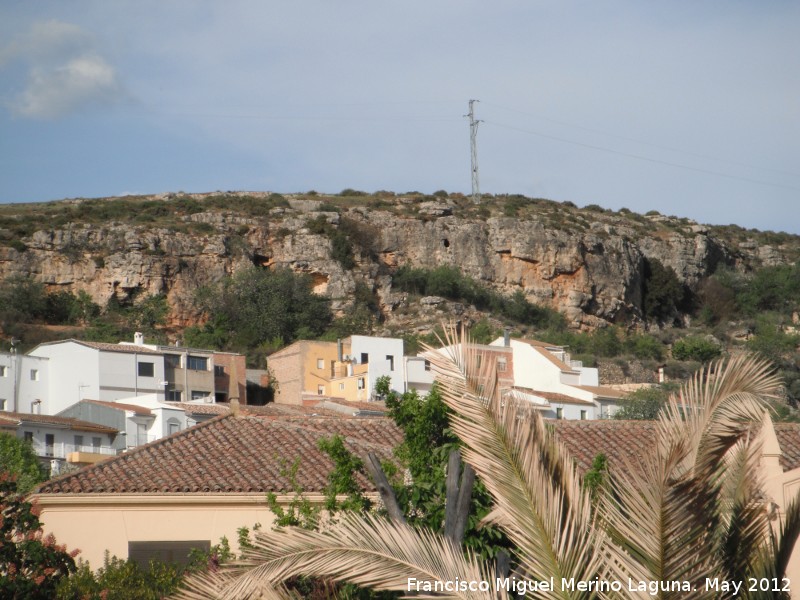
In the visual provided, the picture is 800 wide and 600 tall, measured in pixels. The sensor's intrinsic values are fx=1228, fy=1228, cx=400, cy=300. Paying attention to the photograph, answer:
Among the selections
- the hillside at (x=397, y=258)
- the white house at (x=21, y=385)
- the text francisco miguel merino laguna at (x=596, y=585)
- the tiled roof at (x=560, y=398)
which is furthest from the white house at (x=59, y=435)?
the text francisco miguel merino laguna at (x=596, y=585)

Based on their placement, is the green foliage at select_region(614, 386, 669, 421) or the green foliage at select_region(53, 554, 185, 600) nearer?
the green foliage at select_region(53, 554, 185, 600)

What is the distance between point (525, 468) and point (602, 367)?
5882 cm

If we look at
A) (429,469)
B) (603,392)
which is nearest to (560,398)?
(603,392)

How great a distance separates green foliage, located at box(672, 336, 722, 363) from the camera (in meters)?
67.3

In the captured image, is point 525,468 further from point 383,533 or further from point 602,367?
point 602,367

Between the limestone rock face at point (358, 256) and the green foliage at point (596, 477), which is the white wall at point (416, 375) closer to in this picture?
the limestone rock face at point (358, 256)

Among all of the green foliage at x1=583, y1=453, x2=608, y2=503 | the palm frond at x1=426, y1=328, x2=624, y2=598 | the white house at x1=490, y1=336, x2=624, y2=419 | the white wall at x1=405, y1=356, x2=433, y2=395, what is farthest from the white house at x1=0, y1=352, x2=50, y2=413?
the palm frond at x1=426, y1=328, x2=624, y2=598

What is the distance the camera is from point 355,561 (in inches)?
262

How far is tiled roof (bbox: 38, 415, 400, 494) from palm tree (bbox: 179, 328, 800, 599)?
855 centimetres

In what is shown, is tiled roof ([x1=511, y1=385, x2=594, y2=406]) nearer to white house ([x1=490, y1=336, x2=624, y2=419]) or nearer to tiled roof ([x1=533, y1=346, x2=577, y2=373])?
white house ([x1=490, y1=336, x2=624, y2=419])

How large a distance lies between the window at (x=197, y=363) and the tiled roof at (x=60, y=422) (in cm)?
1298

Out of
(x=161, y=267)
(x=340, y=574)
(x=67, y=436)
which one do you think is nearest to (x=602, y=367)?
(x=161, y=267)

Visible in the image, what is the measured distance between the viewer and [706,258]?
8694 centimetres

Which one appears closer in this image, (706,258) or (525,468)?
(525,468)
